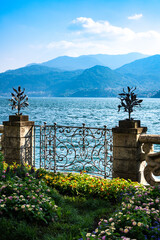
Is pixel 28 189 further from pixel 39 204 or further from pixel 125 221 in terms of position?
pixel 125 221

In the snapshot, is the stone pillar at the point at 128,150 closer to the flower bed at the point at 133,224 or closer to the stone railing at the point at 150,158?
the stone railing at the point at 150,158

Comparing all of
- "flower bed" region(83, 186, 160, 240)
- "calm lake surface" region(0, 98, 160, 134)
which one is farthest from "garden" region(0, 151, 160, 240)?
"calm lake surface" region(0, 98, 160, 134)

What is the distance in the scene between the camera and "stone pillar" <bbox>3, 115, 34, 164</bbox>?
23.8ft

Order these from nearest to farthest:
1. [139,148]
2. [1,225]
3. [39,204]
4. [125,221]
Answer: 1. [125,221]
2. [1,225]
3. [39,204]
4. [139,148]

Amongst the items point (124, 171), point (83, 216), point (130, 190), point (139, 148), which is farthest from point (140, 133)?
point (83, 216)

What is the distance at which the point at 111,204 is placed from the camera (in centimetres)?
516

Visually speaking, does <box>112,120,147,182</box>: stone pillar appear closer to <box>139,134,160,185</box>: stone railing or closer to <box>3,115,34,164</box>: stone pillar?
<box>139,134,160,185</box>: stone railing

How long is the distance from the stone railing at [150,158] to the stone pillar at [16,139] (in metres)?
3.18

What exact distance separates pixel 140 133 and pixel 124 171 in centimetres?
94

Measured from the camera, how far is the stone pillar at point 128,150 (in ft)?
19.8

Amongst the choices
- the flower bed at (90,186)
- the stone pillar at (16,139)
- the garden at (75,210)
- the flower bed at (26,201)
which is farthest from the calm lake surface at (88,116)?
the flower bed at (26,201)

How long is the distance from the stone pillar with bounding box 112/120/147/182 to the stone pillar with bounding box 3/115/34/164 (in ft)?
8.50

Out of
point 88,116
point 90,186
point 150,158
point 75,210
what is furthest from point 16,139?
point 88,116

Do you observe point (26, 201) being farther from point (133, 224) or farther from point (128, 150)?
point (128, 150)
